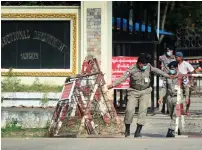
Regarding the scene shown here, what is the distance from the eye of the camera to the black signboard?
1395 centimetres

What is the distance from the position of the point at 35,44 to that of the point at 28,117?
259 centimetres

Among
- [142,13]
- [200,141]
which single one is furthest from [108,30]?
[200,141]

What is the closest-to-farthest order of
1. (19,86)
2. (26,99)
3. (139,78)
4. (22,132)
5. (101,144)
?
(101,144), (139,78), (22,132), (26,99), (19,86)

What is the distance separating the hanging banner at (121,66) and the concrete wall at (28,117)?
92.6 inches

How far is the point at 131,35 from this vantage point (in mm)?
14570

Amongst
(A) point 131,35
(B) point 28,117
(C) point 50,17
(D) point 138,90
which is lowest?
(B) point 28,117

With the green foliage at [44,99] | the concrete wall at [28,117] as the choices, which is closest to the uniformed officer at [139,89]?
the concrete wall at [28,117]

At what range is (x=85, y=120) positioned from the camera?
1059cm

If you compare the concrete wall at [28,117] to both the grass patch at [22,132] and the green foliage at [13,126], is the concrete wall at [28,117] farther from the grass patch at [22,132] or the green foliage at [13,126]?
the grass patch at [22,132]

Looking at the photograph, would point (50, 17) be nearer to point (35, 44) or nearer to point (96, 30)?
point (35, 44)

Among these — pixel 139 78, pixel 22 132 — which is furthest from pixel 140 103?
pixel 22 132

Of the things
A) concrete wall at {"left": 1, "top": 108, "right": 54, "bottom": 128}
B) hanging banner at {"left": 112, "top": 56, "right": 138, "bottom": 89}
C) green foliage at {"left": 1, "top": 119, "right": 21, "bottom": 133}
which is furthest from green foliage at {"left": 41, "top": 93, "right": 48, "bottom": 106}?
hanging banner at {"left": 112, "top": 56, "right": 138, "bottom": 89}

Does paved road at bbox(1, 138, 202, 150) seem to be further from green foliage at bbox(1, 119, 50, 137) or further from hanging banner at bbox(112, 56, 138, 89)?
hanging banner at bbox(112, 56, 138, 89)

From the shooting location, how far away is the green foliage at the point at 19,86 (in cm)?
1334
